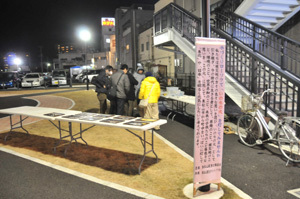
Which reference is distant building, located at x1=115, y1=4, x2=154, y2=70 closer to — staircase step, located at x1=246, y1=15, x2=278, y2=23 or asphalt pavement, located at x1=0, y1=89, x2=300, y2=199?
staircase step, located at x1=246, y1=15, x2=278, y2=23

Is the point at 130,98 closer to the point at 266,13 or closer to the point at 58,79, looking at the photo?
the point at 266,13

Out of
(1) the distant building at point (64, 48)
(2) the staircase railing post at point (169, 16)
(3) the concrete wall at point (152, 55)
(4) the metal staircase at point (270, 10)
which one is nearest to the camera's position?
(4) the metal staircase at point (270, 10)

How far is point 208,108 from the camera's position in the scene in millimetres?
3676

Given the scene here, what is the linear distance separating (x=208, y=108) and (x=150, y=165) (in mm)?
2114

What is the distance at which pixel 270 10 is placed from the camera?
10844mm

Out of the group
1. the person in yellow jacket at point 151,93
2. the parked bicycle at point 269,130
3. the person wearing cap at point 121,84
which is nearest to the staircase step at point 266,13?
the parked bicycle at point 269,130

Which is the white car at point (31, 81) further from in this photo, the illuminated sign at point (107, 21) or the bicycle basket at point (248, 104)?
the illuminated sign at point (107, 21)

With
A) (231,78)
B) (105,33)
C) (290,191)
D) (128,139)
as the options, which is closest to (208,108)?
(290,191)

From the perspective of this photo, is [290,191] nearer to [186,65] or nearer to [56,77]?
[186,65]

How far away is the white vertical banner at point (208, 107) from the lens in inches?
140

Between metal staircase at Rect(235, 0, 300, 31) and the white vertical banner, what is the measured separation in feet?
26.7

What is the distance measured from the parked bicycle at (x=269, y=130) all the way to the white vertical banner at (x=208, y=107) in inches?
88.1

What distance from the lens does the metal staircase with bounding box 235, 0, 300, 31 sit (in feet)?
34.1

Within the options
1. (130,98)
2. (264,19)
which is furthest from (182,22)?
(130,98)
